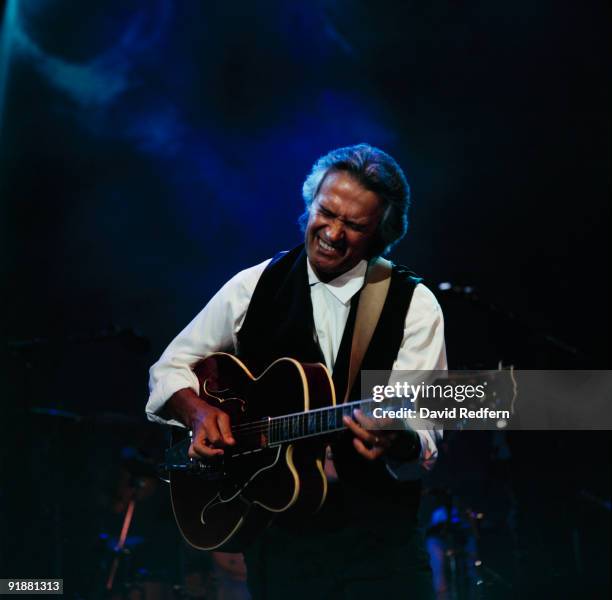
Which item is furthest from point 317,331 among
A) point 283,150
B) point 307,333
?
point 283,150

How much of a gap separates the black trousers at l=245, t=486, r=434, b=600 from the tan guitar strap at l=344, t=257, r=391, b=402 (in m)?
0.40

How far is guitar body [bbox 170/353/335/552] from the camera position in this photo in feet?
7.43

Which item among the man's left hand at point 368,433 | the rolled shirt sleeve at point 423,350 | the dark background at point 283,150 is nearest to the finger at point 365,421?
the man's left hand at point 368,433

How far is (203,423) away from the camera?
2.49m

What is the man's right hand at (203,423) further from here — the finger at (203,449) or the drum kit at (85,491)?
the drum kit at (85,491)

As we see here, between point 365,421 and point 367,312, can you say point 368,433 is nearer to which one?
point 365,421

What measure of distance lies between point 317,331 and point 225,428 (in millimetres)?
489

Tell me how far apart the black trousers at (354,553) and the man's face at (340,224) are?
0.84m

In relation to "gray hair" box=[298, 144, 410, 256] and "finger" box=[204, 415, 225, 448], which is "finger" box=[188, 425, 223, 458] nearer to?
"finger" box=[204, 415, 225, 448]

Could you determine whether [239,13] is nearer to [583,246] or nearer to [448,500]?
[583,246]

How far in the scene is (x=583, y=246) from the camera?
232 inches

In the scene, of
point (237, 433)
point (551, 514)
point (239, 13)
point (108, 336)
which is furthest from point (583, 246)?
point (237, 433)

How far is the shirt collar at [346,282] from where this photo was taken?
2.62m

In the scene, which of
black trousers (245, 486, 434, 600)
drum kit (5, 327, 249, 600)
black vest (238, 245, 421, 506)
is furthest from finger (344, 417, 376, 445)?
drum kit (5, 327, 249, 600)
